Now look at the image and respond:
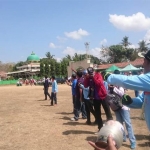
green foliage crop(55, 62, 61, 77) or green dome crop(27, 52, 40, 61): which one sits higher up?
green dome crop(27, 52, 40, 61)

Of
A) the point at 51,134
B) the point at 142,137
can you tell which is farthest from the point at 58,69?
the point at 142,137

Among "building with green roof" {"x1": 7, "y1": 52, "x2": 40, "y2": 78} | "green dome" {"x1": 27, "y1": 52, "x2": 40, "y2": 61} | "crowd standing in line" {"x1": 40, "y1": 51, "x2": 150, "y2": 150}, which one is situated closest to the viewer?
"crowd standing in line" {"x1": 40, "y1": 51, "x2": 150, "y2": 150}

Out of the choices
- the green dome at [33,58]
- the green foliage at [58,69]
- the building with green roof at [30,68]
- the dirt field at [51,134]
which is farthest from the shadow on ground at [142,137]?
the green dome at [33,58]

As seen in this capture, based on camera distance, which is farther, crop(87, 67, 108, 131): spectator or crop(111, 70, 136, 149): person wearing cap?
crop(87, 67, 108, 131): spectator

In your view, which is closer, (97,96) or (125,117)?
(125,117)

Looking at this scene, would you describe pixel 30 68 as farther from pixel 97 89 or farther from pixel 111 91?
pixel 111 91

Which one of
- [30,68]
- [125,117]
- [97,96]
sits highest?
[30,68]

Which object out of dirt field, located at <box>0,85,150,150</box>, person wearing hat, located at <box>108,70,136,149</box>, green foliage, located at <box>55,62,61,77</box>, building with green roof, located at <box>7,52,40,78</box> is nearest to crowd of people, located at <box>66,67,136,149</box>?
person wearing hat, located at <box>108,70,136,149</box>

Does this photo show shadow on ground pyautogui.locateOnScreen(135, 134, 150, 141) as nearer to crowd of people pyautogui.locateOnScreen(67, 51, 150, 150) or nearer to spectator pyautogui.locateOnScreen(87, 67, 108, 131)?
crowd of people pyautogui.locateOnScreen(67, 51, 150, 150)

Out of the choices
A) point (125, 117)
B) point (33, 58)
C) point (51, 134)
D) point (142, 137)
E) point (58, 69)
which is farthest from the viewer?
point (33, 58)

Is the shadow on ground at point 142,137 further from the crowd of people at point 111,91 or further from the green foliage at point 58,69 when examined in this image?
the green foliage at point 58,69

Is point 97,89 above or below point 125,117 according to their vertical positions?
above

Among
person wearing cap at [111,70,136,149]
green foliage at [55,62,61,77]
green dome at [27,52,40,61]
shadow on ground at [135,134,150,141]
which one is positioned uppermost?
green dome at [27,52,40,61]

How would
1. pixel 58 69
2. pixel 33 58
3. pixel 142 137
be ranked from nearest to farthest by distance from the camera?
1. pixel 142 137
2. pixel 58 69
3. pixel 33 58
